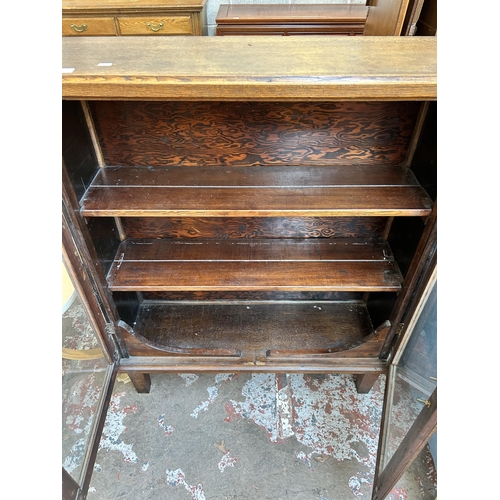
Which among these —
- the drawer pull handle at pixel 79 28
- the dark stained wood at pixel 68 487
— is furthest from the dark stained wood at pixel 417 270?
the drawer pull handle at pixel 79 28

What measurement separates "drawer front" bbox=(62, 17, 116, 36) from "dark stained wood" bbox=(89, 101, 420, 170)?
1.99m

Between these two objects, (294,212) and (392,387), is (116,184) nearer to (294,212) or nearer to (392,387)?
(294,212)

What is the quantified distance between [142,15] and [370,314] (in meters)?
2.44

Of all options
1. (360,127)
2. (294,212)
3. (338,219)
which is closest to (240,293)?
(338,219)

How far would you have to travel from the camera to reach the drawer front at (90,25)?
2.61 meters

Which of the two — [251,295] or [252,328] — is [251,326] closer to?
[252,328]

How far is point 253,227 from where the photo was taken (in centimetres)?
138

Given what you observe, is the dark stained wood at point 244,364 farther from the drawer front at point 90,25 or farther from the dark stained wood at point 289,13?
the drawer front at point 90,25

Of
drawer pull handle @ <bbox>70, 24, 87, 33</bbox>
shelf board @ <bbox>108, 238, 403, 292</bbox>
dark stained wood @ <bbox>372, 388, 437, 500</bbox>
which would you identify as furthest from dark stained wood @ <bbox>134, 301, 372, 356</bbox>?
drawer pull handle @ <bbox>70, 24, 87, 33</bbox>

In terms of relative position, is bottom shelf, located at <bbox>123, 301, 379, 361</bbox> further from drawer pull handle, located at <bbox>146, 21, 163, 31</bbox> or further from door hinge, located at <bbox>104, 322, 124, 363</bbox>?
drawer pull handle, located at <bbox>146, 21, 163, 31</bbox>

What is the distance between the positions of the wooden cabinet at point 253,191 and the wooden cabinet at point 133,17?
6.20 ft

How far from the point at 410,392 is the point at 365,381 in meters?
0.37

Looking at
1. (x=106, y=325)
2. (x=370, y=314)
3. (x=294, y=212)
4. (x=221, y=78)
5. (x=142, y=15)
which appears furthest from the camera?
(x=142, y=15)

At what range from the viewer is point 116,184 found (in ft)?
3.71
